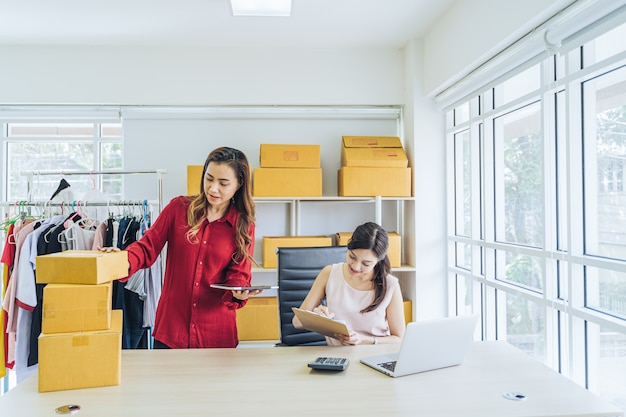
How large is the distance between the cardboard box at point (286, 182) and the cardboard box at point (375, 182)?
0.71 feet

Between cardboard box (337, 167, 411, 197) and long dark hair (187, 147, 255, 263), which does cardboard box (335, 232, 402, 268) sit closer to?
cardboard box (337, 167, 411, 197)

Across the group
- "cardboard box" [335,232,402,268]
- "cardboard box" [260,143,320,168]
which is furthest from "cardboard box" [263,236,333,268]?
"cardboard box" [260,143,320,168]

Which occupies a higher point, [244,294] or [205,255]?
[205,255]

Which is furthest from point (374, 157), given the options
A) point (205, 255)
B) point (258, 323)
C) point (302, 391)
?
point (302, 391)

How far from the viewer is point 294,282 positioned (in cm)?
273

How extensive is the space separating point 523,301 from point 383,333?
3.02ft

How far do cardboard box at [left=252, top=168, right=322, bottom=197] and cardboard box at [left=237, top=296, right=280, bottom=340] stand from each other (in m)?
0.83

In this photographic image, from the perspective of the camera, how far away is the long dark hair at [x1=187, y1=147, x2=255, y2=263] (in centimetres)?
230

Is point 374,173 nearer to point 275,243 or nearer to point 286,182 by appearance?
point 286,182

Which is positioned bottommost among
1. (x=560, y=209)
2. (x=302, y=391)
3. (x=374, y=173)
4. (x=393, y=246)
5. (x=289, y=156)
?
(x=302, y=391)

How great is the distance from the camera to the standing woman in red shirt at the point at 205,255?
7.49ft

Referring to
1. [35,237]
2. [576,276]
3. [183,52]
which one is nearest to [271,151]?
[183,52]

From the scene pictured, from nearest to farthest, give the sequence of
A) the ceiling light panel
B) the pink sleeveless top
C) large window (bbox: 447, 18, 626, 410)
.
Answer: large window (bbox: 447, 18, 626, 410) < the pink sleeveless top < the ceiling light panel

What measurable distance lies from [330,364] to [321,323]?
0.62 feet
